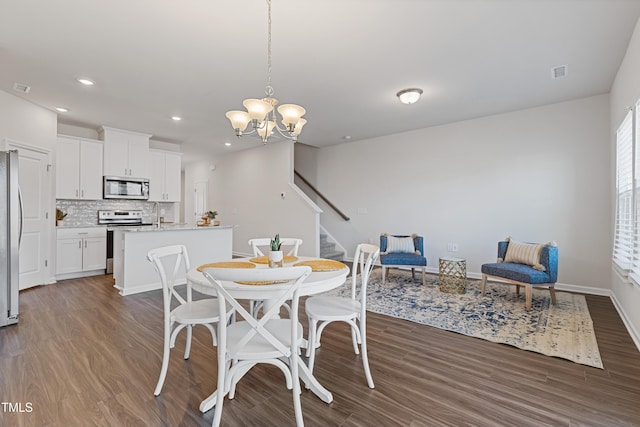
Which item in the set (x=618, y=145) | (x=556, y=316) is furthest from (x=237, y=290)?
(x=618, y=145)

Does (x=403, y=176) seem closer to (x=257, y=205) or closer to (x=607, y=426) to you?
(x=257, y=205)

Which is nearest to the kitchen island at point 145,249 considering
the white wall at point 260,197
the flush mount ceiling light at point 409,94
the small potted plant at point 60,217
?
the small potted plant at point 60,217

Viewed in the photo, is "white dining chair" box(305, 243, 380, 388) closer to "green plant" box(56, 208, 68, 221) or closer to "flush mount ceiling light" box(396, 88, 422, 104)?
"flush mount ceiling light" box(396, 88, 422, 104)

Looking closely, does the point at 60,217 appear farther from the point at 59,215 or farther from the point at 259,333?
the point at 259,333

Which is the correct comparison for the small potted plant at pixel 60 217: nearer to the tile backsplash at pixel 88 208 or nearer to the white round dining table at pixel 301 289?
the tile backsplash at pixel 88 208

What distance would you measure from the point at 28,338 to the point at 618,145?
640 cm

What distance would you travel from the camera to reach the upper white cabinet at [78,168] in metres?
5.04

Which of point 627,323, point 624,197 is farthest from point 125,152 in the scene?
point 627,323

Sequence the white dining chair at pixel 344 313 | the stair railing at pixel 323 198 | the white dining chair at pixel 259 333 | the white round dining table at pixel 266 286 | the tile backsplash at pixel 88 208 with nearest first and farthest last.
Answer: the white dining chair at pixel 259 333 → the white round dining table at pixel 266 286 → the white dining chair at pixel 344 313 → the tile backsplash at pixel 88 208 → the stair railing at pixel 323 198

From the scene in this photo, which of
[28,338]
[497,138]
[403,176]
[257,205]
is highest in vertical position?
[497,138]

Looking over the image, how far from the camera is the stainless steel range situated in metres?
5.52

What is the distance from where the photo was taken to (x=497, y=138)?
4.82 m

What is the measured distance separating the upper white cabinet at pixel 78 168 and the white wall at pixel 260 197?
2.85 metres

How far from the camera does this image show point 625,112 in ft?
10.0
